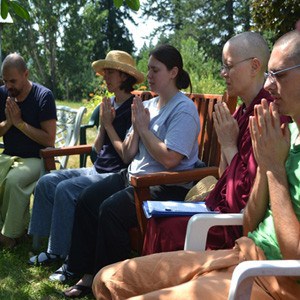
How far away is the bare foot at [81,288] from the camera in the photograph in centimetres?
406

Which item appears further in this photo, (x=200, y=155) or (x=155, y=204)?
(x=200, y=155)

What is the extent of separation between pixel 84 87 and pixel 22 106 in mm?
36488

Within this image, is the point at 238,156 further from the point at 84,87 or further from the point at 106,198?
the point at 84,87

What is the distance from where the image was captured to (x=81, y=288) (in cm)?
409

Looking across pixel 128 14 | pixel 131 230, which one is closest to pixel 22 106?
pixel 131 230

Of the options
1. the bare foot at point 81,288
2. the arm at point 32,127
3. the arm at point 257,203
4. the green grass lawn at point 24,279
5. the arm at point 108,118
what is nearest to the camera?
the arm at point 257,203

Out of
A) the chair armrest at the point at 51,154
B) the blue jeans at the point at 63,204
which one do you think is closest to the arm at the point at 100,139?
the blue jeans at the point at 63,204

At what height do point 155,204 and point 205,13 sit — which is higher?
point 205,13

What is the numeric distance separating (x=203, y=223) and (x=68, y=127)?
143 inches

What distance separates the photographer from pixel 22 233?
5141 mm

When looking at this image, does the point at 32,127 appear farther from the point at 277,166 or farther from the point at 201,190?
the point at 277,166

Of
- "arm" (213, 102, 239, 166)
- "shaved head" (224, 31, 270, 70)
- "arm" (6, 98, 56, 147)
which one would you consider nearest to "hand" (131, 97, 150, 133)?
"arm" (213, 102, 239, 166)

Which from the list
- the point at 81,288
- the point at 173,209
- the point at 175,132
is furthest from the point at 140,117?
the point at 81,288

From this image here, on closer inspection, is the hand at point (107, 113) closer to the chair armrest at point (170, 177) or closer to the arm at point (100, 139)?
the arm at point (100, 139)
